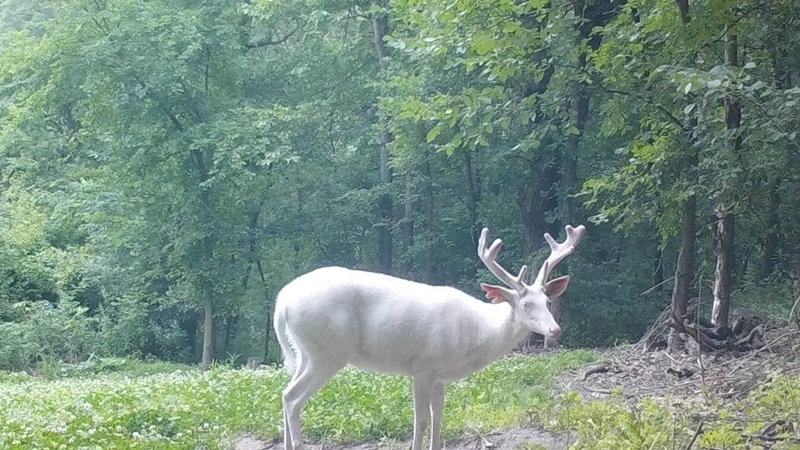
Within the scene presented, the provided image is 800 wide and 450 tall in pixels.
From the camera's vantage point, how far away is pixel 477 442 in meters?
6.52

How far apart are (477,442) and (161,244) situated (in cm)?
1389

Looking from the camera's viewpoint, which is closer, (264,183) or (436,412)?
(436,412)

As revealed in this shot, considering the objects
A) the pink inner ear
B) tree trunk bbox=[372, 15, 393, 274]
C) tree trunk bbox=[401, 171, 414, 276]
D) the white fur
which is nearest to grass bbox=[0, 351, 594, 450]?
the white fur

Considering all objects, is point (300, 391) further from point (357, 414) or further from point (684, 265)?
point (684, 265)

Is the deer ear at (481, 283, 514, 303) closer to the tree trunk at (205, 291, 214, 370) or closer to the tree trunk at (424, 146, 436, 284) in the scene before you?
the tree trunk at (424, 146, 436, 284)

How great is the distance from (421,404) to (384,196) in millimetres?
14795

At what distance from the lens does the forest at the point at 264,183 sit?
1591 cm

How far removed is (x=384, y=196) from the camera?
67.5 ft

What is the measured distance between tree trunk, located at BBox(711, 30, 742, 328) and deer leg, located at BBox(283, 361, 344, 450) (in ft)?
15.6

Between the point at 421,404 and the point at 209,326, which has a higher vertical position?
the point at 421,404

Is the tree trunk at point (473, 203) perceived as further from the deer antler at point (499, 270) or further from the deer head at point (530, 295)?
the deer head at point (530, 295)

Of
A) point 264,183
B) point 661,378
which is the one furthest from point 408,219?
point 661,378

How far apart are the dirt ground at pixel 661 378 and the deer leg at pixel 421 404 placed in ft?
1.93

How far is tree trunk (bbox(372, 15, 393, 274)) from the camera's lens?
20000mm
